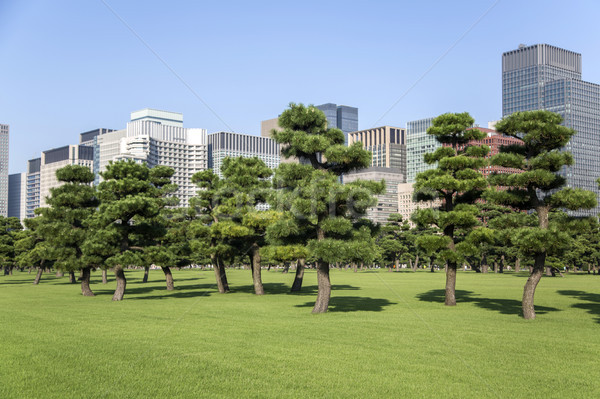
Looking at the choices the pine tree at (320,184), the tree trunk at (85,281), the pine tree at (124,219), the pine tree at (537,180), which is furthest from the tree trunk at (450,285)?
the tree trunk at (85,281)

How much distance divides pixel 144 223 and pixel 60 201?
30.6 feet

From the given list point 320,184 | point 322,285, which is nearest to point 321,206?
point 320,184

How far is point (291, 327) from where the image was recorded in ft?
75.9

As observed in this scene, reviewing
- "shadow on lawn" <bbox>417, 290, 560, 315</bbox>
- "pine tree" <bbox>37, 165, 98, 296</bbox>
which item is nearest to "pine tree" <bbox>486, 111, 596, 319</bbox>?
"shadow on lawn" <bbox>417, 290, 560, 315</bbox>

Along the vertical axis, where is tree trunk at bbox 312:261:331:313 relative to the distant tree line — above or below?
below

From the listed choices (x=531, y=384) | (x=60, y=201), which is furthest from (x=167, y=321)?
(x=60, y=201)

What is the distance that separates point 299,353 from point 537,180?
15.1m

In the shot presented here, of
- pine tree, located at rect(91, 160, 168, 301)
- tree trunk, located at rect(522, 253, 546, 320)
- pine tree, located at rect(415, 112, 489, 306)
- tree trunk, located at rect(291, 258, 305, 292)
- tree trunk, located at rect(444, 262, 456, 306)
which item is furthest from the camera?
tree trunk, located at rect(291, 258, 305, 292)

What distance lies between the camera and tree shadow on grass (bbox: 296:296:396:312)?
31047 mm

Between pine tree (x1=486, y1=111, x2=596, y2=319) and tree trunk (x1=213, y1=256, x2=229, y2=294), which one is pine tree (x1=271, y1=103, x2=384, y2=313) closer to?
pine tree (x1=486, y1=111, x2=596, y2=319)

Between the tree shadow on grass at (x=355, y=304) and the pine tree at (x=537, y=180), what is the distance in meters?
8.73

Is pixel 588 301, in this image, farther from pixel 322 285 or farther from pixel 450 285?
pixel 322 285

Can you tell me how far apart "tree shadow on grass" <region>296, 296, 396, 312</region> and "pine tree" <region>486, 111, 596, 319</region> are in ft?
28.6

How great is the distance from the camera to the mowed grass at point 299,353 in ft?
43.1
